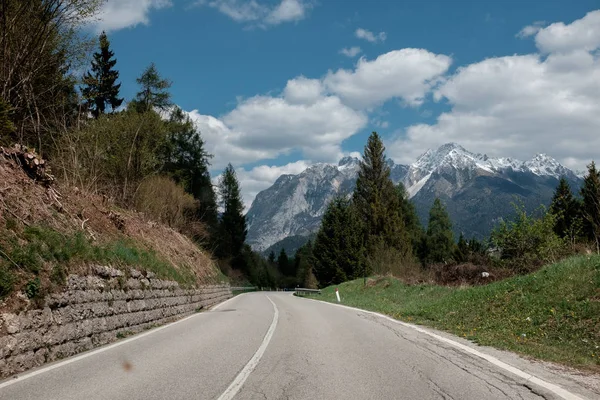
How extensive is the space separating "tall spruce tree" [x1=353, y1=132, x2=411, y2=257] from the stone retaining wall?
1638 inches

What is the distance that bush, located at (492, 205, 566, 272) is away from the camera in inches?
848

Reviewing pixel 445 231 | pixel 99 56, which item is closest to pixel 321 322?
pixel 99 56

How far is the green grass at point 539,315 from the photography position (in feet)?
28.0

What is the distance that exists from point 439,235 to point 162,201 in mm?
63209

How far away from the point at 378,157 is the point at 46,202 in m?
50.0

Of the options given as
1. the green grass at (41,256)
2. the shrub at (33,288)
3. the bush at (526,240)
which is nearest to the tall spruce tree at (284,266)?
the bush at (526,240)

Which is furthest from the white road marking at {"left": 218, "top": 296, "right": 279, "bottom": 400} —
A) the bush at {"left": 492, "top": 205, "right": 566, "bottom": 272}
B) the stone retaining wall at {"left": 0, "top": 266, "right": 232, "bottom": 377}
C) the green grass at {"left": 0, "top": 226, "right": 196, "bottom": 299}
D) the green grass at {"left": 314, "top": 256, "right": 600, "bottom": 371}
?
the bush at {"left": 492, "top": 205, "right": 566, "bottom": 272}

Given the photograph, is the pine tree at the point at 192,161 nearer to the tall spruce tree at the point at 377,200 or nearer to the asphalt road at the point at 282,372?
the tall spruce tree at the point at 377,200

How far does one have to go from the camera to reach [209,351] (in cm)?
873

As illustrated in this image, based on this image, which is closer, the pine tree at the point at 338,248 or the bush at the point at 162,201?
the bush at the point at 162,201

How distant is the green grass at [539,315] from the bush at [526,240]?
7910 millimetres

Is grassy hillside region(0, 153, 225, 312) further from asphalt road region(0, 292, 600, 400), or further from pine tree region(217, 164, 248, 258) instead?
pine tree region(217, 164, 248, 258)

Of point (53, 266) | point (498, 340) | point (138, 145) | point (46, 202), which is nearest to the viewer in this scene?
point (53, 266)

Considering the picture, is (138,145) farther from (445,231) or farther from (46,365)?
(445,231)
